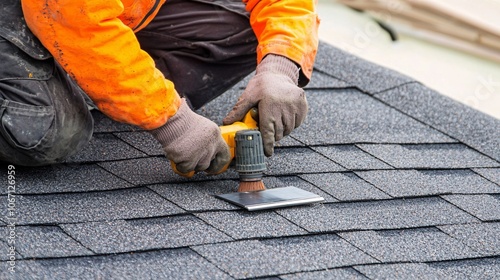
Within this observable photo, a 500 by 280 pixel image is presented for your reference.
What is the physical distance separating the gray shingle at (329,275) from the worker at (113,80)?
0.57m

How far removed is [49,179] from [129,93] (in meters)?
0.38

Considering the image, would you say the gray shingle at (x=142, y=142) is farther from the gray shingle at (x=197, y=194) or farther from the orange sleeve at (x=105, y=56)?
the orange sleeve at (x=105, y=56)

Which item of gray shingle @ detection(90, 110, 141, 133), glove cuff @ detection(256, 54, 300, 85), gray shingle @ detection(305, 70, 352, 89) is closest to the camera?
glove cuff @ detection(256, 54, 300, 85)

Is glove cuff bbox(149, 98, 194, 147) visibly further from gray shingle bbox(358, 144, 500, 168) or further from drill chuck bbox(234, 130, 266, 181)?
gray shingle bbox(358, 144, 500, 168)

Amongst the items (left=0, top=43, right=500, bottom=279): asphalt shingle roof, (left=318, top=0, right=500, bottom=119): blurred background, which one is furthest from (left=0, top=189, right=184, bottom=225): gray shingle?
(left=318, top=0, right=500, bottom=119): blurred background

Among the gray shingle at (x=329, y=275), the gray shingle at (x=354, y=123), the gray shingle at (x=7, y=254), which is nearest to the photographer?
the gray shingle at (x=7, y=254)

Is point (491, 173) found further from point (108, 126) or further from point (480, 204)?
point (108, 126)

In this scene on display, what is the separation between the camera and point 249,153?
252 centimetres

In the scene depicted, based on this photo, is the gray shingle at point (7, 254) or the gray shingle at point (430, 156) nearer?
the gray shingle at point (7, 254)

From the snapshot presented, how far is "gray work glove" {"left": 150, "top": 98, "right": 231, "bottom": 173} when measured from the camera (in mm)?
2455

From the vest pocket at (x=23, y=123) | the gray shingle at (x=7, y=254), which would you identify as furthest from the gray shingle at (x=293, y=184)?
the gray shingle at (x=7, y=254)

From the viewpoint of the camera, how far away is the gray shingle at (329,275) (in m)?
2.05

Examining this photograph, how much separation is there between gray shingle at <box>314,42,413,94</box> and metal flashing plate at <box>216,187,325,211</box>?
1.21 meters

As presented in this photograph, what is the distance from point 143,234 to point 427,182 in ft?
3.72
